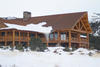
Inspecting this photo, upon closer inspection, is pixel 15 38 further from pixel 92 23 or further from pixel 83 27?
pixel 92 23

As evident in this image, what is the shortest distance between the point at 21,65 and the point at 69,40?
1654cm

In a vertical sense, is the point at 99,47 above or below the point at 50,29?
below

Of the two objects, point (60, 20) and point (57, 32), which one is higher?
point (60, 20)

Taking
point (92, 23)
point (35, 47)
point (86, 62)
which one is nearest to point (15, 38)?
point (35, 47)

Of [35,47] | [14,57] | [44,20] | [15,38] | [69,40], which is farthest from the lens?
[44,20]

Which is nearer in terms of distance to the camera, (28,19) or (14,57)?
(14,57)

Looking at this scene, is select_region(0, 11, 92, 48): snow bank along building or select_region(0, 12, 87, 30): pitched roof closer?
select_region(0, 11, 92, 48): snow bank along building

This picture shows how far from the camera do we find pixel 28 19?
126 feet

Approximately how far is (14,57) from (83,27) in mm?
20619

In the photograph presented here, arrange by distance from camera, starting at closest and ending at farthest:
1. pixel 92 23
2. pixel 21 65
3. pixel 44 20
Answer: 1. pixel 21 65
2. pixel 44 20
3. pixel 92 23

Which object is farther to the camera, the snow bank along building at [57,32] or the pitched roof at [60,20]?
the pitched roof at [60,20]

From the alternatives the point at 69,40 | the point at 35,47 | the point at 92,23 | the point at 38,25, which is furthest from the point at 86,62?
the point at 92,23

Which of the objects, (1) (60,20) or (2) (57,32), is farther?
(1) (60,20)

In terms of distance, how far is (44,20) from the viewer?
35500 mm
